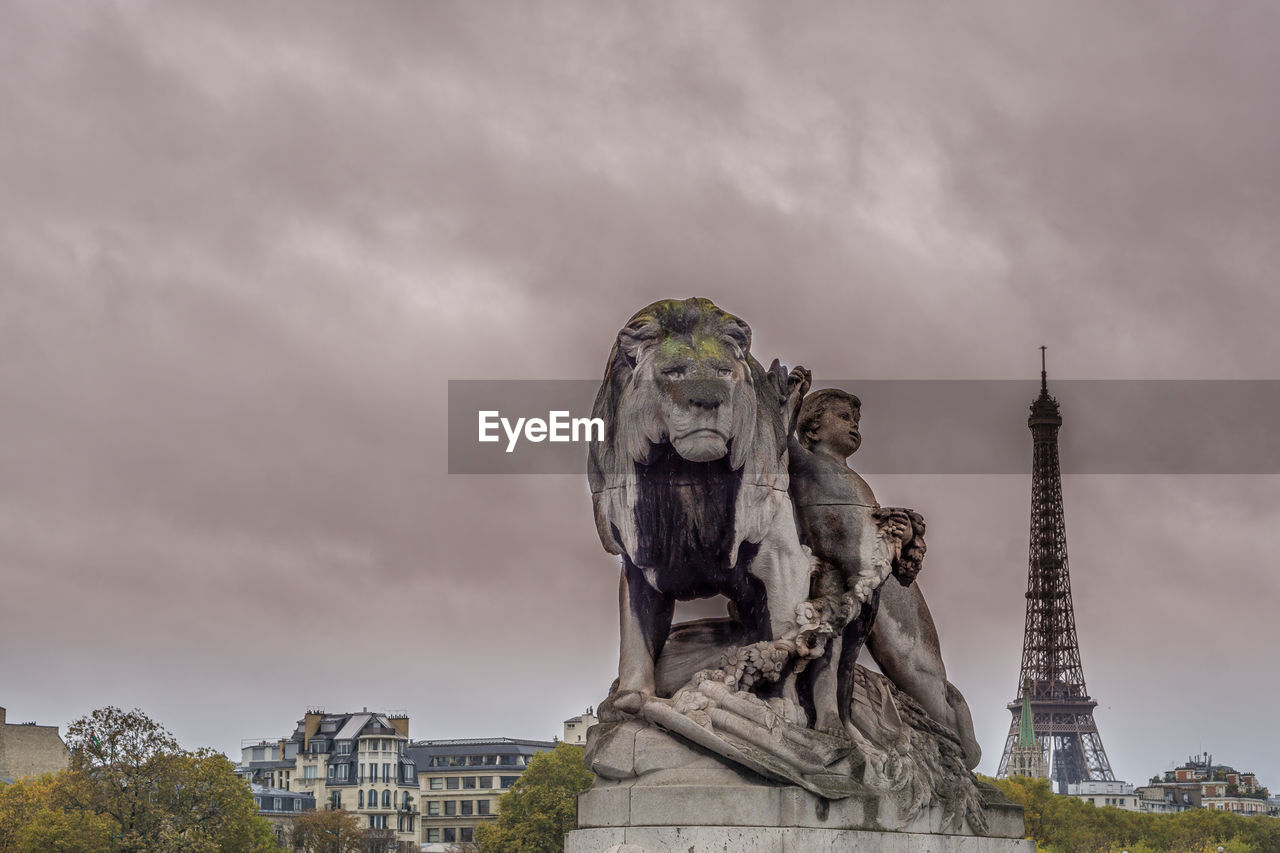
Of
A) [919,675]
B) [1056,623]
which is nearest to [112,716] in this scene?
[919,675]

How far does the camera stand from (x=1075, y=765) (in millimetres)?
160250

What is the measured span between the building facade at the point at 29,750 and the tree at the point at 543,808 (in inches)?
1395

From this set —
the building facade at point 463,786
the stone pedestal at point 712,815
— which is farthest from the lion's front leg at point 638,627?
the building facade at point 463,786

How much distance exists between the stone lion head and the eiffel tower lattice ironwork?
145 metres

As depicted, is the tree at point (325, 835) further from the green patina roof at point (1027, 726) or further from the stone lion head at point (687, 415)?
the stone lion head at point (687, 415)

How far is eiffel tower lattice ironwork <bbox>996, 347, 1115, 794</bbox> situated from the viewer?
153125 millimetres

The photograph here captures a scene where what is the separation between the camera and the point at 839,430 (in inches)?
519

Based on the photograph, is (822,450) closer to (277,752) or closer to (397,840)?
(397,840)

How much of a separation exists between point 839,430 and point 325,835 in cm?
11484

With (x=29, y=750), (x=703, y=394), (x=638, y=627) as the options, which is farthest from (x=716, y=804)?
(x=29, y=750)

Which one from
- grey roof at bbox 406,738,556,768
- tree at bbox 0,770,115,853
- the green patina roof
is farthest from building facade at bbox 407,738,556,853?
tree at bbox 0,770,115,853

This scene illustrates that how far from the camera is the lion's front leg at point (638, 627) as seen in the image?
11.8 meters

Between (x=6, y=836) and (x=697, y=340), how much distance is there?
65097 mm

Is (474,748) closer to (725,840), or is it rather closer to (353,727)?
(353,727)
